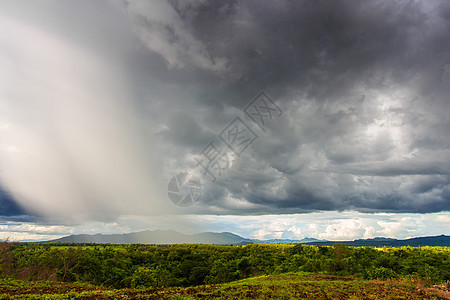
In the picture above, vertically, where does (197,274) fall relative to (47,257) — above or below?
below

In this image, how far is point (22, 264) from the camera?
81375mm

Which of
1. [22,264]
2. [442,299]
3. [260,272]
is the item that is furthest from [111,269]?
[442,299]

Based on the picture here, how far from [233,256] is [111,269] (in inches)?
2198

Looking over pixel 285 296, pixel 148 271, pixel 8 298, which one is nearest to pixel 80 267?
pixel 148 271

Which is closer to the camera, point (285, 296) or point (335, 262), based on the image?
point (285, 296)

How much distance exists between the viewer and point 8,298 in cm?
2148

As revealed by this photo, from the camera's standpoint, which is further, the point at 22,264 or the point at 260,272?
the point at 260,272

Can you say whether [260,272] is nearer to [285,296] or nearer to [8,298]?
[285,296]

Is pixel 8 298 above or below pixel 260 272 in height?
above

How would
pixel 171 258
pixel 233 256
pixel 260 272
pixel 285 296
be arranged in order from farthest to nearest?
pixel 233 256
pixel 171 258
pixel 260 272
pixel 285 296

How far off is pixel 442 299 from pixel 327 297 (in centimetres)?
1323

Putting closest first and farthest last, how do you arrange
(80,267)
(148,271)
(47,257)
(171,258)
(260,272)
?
1. (148,271)
2. (80,267)
3. (47,257)
4. (260,272)
5. (171,258)

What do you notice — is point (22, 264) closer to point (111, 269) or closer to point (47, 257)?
point (47, 257)

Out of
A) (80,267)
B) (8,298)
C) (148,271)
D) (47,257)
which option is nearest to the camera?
(8,298)
